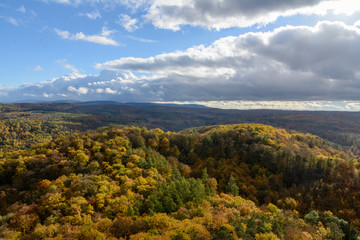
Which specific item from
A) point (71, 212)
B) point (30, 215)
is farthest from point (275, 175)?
point (30, 215)

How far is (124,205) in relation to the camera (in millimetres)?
61562

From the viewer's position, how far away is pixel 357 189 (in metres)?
112

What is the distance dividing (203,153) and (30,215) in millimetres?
128757

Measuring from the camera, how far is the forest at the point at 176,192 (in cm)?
4925

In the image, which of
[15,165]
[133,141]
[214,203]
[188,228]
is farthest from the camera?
[133,141]

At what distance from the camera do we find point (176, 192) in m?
67.6

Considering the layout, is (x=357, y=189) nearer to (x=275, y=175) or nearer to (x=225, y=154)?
(x=275, y=175)

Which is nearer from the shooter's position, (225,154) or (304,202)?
(304,202)

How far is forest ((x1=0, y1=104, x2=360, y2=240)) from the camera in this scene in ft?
162

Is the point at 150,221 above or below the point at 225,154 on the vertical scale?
above

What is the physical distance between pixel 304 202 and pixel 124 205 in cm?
10152

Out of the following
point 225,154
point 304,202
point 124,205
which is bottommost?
point 304,202

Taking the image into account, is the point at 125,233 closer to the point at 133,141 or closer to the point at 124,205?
the point at 124,205

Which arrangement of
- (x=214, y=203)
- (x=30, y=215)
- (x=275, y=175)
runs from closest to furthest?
(x=30, y=215) → (x=214, y=203) → (x=275, y=175)
